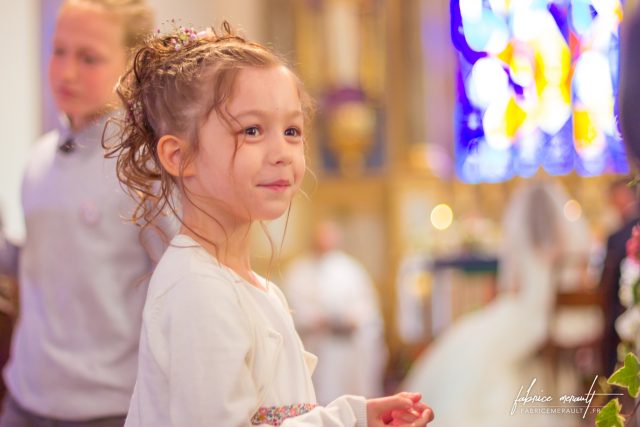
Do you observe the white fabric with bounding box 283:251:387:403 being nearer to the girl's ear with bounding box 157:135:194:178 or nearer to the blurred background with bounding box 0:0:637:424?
the blurred background with bounding box 0:0:637:424

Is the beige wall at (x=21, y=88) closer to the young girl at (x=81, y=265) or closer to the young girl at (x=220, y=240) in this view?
the young girl at (x=81, y=265)

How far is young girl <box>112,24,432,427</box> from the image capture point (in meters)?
1.39

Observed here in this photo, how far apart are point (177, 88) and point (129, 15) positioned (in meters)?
0.80

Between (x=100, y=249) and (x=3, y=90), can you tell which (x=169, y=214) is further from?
(x=3, y=90)

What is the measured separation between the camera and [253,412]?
1.41 m

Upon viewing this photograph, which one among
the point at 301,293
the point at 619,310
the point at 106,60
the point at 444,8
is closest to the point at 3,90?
the point at 301,293

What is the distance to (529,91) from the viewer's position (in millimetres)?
11180

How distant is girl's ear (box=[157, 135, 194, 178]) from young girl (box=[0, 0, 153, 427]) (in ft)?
1.94

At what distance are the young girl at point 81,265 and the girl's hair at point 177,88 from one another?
1.63 ft

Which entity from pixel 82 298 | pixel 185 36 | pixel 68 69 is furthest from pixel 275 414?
pixel 68 69

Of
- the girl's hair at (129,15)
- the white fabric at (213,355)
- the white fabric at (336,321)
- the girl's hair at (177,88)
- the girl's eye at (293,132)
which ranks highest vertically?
the girl's hair at (129,15)

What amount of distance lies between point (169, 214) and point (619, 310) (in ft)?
12.7

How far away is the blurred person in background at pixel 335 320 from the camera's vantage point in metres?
9.09

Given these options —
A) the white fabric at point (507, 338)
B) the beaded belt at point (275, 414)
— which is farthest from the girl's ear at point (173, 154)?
the white fabric at point (507, 338)
